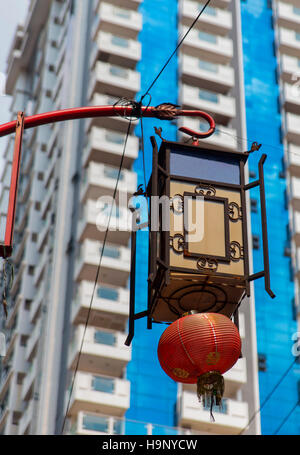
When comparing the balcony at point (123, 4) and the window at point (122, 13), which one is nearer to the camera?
the window at point (122, 13)

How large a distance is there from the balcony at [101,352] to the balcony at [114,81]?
12289 mm

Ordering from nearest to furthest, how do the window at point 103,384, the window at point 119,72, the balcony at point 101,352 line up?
the window at point 103,384
the balcony at point 101,352
the window at point 119,72

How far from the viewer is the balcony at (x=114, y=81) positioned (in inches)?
1724

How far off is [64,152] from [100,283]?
8240 mm

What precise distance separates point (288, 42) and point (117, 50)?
29.1 ft

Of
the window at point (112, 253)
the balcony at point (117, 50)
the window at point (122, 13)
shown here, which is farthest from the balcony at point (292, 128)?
the window at point (112, 253)

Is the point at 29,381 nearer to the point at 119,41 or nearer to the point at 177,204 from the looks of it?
the point at 119,41

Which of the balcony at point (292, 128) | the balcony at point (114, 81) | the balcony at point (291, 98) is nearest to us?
the balcony at point (114, 81)

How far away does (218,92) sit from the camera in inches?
1844

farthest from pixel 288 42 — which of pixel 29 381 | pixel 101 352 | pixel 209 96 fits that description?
pixel 29 381

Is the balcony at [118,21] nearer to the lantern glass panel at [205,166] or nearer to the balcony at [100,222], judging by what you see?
the balcony at [100,222]

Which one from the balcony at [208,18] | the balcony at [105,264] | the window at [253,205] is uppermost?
the balcony at [208,18]

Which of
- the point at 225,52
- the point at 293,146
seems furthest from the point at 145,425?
the point at 225,52

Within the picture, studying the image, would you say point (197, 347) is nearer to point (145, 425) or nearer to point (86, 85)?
point (145, 425)
